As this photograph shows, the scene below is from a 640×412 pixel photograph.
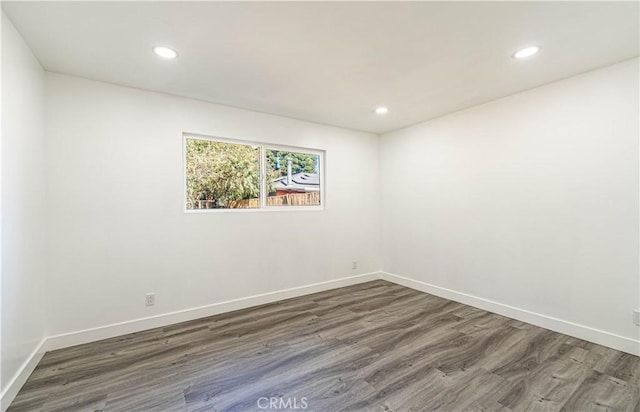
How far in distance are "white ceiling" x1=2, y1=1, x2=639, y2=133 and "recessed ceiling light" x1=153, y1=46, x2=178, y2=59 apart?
5 centimetres

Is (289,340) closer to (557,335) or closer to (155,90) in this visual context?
(557,335)

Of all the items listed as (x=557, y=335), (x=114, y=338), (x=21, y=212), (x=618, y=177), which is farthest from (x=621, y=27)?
(x=114, y=338)

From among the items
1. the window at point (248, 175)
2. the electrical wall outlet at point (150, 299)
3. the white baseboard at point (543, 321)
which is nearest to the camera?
the white baseboard at point (543, 321)

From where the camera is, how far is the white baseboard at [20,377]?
66.9 inches

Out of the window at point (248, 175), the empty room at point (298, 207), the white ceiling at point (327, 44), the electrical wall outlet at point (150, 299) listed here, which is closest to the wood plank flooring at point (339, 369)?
the empty room at point (298, 207)

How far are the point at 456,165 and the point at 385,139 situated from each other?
1.35 meters

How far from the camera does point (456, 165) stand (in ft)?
11.8

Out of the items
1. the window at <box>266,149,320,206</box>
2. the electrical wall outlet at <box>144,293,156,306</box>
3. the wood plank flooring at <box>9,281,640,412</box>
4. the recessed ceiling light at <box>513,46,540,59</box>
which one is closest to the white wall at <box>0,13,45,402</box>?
the wood plank flooring at <box>9,281,640,412</box>

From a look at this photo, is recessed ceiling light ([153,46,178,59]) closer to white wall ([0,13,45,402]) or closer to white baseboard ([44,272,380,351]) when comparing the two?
white wall ([0,13,45,402])

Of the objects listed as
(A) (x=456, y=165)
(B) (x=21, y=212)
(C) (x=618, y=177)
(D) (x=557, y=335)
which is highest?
(A) (x=456, y=165)

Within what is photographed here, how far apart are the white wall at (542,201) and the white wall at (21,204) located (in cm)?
413

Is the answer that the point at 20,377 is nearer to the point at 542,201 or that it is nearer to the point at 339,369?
the point at 339,369

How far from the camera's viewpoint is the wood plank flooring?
1.78 metres

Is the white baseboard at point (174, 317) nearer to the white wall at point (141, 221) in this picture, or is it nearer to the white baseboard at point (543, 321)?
the white wall at point (141, 221)
